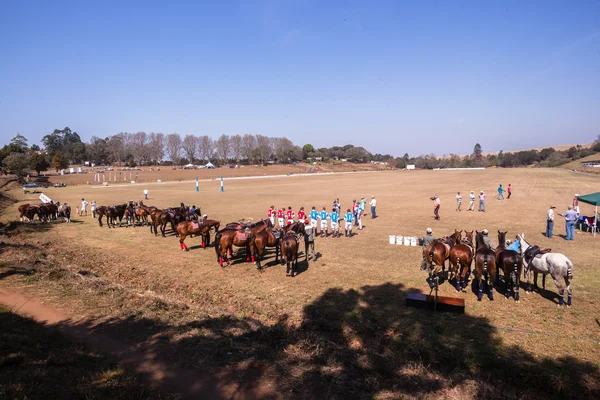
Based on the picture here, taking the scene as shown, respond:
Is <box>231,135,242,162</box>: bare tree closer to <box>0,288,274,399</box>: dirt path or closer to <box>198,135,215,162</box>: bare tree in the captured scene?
<box>198,135,215,162</box>: bare tree

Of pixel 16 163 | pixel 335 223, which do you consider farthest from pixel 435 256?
pixel 16 163

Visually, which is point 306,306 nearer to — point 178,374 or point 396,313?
point 396,313

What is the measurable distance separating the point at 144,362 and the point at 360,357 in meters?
4.35

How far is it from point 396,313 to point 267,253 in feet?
26.1

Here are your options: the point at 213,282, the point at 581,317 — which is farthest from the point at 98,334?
the point at 581,317

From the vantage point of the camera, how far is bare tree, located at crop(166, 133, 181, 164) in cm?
14725

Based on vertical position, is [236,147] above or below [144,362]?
above

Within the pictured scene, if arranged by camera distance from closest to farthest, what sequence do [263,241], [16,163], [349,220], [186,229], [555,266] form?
[555,266]
[263,241]
[186,229]
[349,220]
[16,163]

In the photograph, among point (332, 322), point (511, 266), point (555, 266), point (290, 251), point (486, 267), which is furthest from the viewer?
point (290, 251)

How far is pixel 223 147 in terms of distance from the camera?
15288 cm

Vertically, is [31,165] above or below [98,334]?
above

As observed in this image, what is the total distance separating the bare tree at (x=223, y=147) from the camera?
152375mm

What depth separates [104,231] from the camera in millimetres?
21594

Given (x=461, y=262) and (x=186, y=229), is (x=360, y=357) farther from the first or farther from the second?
(x=186, y=229)
